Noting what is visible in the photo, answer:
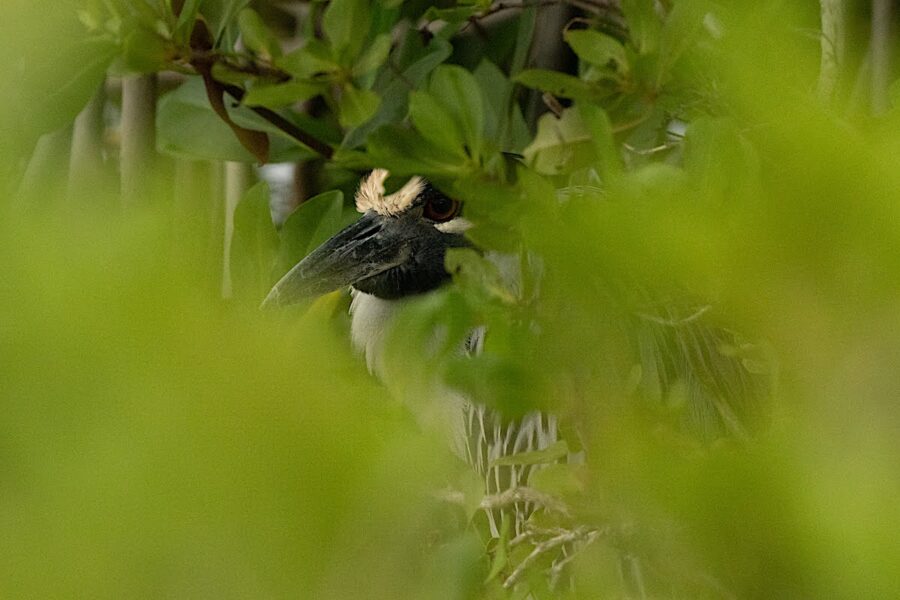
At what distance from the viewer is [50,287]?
8.8 inches

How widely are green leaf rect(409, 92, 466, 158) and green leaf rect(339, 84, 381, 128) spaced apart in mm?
166

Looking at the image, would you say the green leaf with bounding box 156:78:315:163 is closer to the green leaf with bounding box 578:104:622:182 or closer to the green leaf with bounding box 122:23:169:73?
the green leaf with bounding box 122:23:169:73

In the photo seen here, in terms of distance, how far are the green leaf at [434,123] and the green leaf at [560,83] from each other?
108 mm

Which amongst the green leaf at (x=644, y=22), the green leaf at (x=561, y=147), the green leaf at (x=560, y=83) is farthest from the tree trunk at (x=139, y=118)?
the green leaf at (x=644, y=22)

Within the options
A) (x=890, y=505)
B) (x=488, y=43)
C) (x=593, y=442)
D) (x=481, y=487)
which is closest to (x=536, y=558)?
(x=481, y=487)

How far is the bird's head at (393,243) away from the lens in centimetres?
144

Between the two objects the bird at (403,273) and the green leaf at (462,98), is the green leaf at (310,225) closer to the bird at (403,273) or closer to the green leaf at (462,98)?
the bird at (403,273)

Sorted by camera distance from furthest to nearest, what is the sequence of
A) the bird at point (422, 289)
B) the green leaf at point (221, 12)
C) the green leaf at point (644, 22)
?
the bird at point (422, 289), the green leaf at point (221, 12), the green leaf at point (644, 22)

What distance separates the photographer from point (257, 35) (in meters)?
0.76

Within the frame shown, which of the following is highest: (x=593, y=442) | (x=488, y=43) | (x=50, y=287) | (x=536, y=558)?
→ (x=50, y=287)

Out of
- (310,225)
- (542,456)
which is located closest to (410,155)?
(542,456)

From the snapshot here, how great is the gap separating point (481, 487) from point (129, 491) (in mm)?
249

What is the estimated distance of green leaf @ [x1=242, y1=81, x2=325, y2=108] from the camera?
29.8 inches

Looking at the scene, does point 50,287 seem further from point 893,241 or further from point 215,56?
point 215,56
